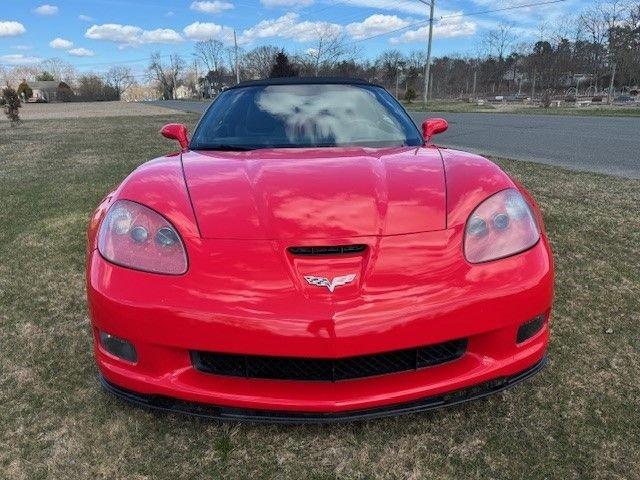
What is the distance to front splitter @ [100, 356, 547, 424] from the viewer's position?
164 cm

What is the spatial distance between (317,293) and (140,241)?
71cm

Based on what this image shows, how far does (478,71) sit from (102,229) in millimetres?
76401

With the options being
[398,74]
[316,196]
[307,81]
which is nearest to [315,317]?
[316,196]

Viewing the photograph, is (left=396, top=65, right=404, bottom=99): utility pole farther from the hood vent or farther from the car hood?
the hood vent

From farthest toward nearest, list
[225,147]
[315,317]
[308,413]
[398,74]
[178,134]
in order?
1. [398,74]
2. [178,134]
3. [225,147]
4. [308,413]
5. [315,317]

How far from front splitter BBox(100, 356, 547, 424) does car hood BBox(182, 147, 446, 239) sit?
579 millimetres

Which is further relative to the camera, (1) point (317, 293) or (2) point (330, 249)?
(2) point (330, 249)

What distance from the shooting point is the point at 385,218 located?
1.80m

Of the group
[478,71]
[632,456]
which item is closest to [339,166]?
[632,456]

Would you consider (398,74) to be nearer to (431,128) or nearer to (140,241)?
(431,128)

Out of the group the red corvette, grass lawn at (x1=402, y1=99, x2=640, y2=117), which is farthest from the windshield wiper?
grass lawn at (x1=402, y1=99, x2=640, y2=117)

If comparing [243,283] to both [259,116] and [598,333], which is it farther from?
[598,333]

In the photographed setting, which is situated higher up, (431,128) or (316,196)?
(431,128)

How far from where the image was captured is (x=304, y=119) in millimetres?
2893
